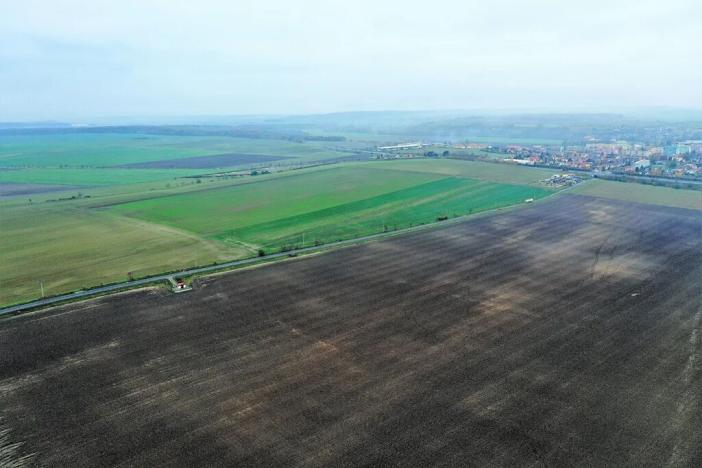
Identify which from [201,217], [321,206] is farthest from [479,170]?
[201,217]

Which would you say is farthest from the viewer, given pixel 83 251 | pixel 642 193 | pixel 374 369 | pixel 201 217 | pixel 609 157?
pixel 609 157

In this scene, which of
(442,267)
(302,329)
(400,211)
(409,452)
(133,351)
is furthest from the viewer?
(400,211)

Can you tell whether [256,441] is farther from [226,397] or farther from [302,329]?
[302,329]

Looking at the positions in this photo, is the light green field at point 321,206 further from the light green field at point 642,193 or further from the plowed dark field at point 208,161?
the plowed dark field at point 208,161

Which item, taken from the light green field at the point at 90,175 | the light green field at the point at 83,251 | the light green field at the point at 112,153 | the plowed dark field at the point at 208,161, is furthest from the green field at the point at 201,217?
the light green field at the point at 112,153

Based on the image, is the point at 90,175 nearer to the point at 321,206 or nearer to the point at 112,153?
the point at 112,153

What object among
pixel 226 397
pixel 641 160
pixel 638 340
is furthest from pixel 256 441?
pixel 641 160

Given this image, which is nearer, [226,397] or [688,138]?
[226,397]
